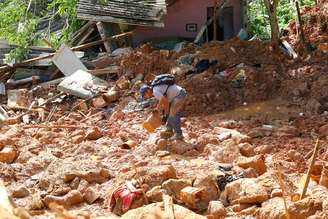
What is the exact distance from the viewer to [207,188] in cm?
750

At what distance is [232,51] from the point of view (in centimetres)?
1441

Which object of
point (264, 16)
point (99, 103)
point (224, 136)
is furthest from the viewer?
point (264, 16)

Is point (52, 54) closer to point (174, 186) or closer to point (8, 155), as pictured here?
point (8, 155)

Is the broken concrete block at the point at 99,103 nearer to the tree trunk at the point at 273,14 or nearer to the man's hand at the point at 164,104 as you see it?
the man's hand at the point at 164,104

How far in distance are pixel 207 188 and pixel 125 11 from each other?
31.0 ft

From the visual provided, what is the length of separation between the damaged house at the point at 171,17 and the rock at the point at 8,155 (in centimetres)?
684

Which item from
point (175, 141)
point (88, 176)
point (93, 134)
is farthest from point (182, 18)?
point (88, 176)

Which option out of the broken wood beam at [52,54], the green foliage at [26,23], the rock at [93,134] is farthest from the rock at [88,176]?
the green foliage at [26,23]

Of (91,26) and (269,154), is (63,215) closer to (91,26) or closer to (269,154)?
(269,154)

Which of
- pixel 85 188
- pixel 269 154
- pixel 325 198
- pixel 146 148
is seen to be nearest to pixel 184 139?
pixel 146 148

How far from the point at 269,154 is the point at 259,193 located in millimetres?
2136

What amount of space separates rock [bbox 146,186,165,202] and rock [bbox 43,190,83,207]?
1.08 metres

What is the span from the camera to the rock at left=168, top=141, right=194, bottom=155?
945cm

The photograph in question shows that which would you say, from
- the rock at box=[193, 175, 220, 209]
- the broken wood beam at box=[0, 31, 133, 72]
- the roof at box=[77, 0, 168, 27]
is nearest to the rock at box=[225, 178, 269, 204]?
the rock at box=[193, 175, 220, 209]
